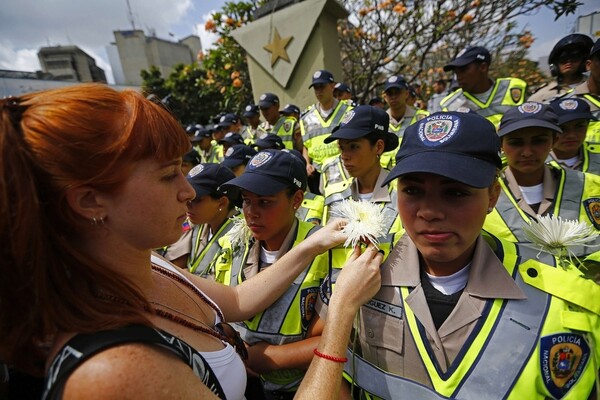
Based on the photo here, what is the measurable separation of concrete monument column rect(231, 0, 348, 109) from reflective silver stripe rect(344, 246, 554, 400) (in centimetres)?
772

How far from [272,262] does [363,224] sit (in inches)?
37.0

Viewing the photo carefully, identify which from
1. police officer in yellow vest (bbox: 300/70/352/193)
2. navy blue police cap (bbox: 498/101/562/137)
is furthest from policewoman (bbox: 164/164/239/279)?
police officer in yellow vest (bbox: 300/70/352/193)

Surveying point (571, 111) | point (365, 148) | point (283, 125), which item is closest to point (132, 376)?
point (365, 148)

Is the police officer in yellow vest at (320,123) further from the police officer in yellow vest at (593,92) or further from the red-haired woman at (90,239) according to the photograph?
the red-haired woman at (90,239)

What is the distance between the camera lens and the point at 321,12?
25.6 feet

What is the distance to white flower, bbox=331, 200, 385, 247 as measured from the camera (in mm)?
1664

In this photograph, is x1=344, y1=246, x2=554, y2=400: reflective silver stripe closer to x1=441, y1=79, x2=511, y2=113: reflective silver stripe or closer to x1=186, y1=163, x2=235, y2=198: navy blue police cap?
x1=186, y1=163, x2=235, y2=198: navy blue police cap

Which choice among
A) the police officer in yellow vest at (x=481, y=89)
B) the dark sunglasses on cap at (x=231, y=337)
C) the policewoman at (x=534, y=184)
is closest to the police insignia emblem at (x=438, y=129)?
the dark sunglasses on cap at (x=231, y=337)

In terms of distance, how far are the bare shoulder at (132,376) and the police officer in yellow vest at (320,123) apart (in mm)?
5180

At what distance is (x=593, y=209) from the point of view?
2.65 metres

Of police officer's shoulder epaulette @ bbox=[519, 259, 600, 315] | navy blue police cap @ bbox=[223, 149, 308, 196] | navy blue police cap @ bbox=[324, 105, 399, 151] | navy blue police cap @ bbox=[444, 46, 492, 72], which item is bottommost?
police officer's shoulder epaulette @ bbox=[519, 259, 600, 315]

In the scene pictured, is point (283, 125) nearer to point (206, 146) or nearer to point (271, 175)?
point (206, 146)

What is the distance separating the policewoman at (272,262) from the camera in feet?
6.75

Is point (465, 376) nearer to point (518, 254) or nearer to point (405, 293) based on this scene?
point (405, 293)
